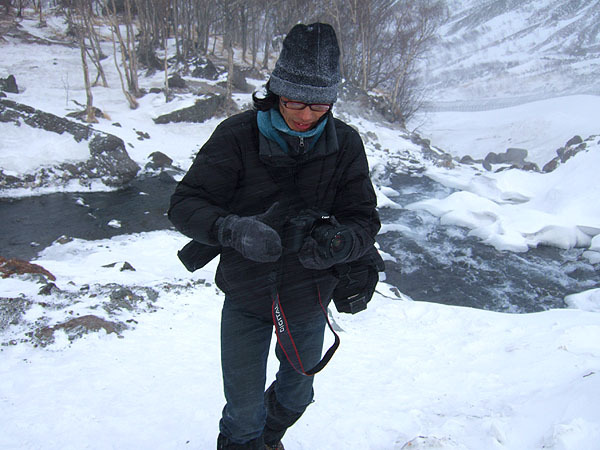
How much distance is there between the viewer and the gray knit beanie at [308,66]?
154cm

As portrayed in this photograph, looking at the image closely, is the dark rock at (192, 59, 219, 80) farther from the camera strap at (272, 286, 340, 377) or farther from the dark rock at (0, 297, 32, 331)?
the camera strap at (272, 286, 340, 377)

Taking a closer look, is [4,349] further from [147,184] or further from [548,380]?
[147,184]

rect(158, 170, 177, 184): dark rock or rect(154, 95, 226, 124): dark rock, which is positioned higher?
rect(154, 95, 226, 124): dark rock

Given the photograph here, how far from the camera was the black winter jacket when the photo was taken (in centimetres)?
152

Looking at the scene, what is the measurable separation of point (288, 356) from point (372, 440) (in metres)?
1.17

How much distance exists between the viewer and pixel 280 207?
1.63 m

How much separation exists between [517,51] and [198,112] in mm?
42659

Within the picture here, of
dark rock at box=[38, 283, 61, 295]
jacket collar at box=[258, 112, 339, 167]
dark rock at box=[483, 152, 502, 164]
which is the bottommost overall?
dark rock at box=[483, 152, 502, 164]

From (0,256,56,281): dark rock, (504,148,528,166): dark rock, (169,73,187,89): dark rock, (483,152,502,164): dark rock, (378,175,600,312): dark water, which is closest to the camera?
(0,256,56,281): dark rock

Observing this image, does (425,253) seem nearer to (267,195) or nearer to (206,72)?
(267,195)

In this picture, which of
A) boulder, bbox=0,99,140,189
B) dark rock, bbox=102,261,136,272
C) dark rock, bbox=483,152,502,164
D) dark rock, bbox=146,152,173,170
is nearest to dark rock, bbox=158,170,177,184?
dark rock, bbox=146,152,173,170

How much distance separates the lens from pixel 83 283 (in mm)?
4430

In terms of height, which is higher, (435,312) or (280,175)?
(280,175)

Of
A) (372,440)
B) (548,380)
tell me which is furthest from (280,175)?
(548,380)
